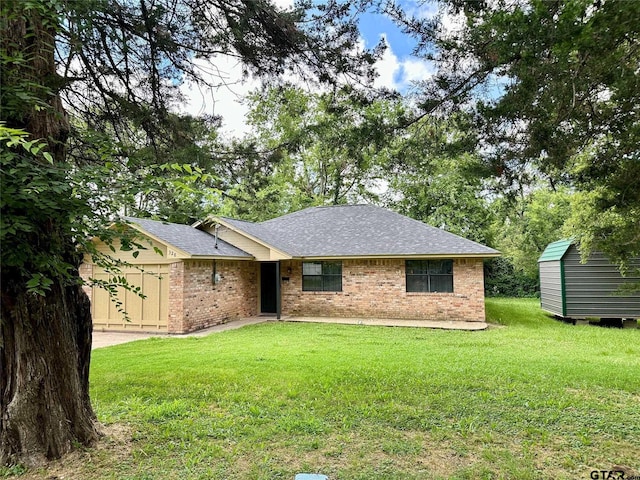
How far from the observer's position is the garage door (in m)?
11.1

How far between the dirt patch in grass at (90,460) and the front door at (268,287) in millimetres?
11040

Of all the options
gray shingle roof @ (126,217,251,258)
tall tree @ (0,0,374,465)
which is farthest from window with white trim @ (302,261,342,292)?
tall tree @ (0,0,374,465)

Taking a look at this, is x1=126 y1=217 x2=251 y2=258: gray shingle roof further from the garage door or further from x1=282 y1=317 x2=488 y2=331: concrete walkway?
x1=282 y1=317 x2=488 y2=331: concrete walkway

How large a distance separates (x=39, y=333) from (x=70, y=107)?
3504 mm

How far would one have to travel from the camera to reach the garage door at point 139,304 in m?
11.1

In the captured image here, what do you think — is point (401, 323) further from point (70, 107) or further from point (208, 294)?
point (70, 107)

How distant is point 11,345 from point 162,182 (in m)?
1.84

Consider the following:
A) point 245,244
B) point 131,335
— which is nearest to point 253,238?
point 245,244

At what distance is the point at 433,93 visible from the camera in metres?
4.52

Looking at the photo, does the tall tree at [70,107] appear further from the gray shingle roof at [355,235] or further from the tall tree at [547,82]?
the gray shingle roof at [355,235]

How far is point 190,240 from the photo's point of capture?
469 inches

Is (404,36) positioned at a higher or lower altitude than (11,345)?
higher

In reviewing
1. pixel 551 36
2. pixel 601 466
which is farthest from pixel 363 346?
pixel 551 36

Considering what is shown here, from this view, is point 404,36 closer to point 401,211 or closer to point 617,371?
point 617,371
